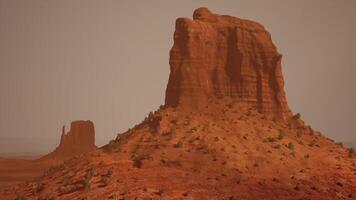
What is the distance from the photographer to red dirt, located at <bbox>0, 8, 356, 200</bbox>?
28.0 metres

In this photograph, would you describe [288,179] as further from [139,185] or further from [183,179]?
[139,185]

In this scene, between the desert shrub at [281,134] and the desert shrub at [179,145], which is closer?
the desert shrub at [179,145]

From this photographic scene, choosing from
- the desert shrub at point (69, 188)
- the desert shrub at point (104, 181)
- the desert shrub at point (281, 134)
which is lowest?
the desert shrub at point (69, 188)

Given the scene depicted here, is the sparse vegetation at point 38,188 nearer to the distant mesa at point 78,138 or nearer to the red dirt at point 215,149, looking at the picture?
the red dirt at point 215,149

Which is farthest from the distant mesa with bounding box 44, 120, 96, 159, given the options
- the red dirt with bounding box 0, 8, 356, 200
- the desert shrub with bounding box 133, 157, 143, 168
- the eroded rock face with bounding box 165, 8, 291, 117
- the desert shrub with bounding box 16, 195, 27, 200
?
the desert shrub with bounding box 133, 157, 143, 168

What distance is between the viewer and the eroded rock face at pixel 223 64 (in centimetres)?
3962

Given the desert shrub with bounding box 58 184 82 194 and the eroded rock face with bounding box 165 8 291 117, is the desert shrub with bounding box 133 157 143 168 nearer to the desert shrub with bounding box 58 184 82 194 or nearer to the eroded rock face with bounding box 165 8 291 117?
the desert shrub with bounding box 58 184 82 194

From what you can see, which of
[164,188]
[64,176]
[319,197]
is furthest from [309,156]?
[64,176]

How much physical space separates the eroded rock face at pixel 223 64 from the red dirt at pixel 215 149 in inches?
4.4

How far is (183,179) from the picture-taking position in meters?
28.9

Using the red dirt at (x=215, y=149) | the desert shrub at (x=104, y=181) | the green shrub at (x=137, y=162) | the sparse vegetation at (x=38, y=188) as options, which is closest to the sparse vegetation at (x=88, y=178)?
the red dirt at (x=215, y=149)

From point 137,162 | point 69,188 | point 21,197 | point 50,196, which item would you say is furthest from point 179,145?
point 21,197

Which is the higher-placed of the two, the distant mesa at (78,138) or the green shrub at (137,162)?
the distant mesa at (78,138)

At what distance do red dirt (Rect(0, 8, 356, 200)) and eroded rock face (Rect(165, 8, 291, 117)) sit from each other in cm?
11
